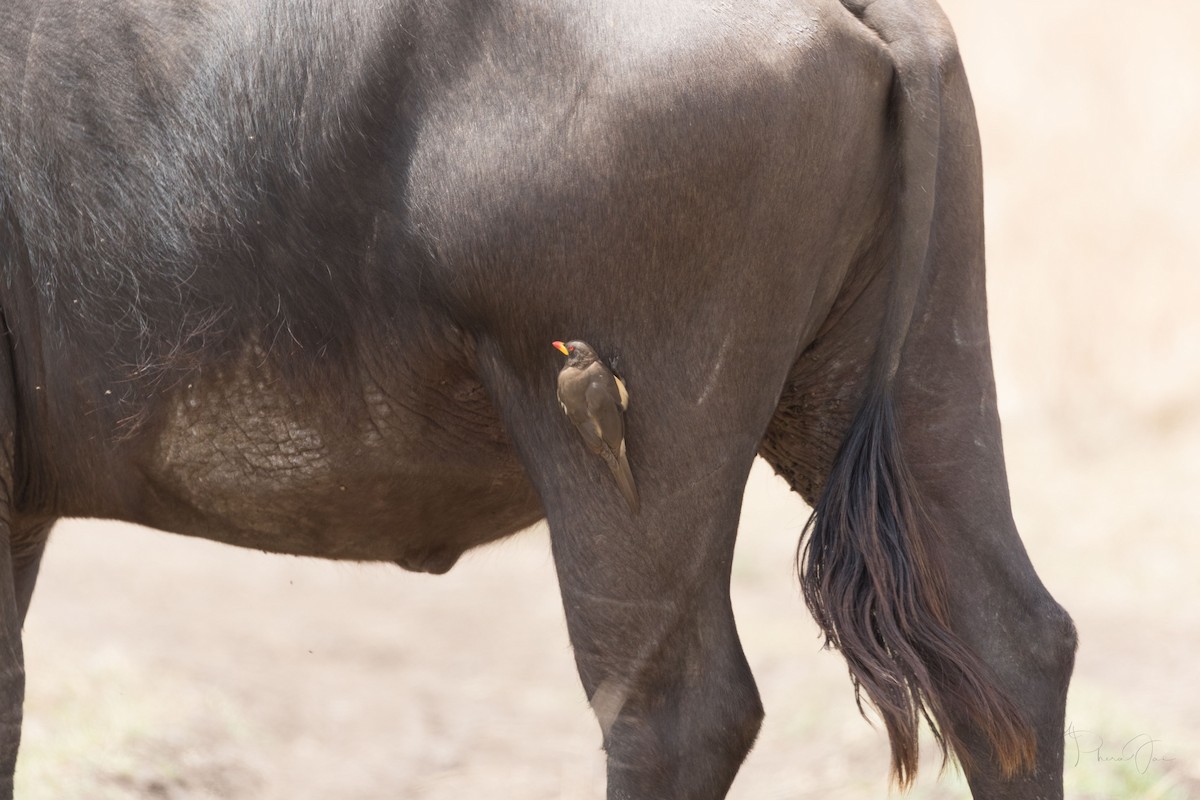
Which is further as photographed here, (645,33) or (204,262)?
(204,262)

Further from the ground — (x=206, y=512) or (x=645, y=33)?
(x=645, y=33)

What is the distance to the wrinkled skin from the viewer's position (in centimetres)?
232

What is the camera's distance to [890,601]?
2547mm

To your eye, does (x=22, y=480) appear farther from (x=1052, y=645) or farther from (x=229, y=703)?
(x=229, y=703)

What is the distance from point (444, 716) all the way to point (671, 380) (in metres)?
3.86

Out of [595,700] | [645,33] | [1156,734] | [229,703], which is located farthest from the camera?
[229,703]

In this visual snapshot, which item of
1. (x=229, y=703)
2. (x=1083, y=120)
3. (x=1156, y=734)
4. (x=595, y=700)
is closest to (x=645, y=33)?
(x=595, y=700)

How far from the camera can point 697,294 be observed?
7.71 feet

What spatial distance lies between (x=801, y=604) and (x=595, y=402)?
5.69 metres

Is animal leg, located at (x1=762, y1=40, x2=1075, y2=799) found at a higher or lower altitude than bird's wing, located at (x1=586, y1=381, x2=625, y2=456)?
lower
